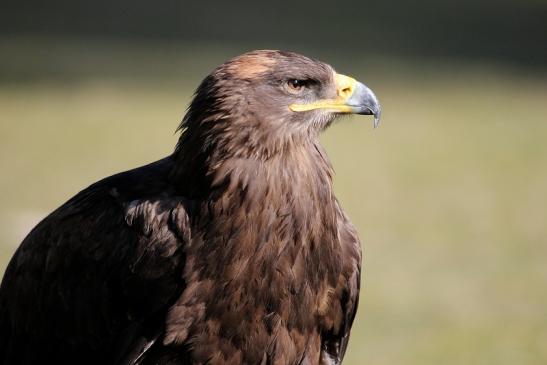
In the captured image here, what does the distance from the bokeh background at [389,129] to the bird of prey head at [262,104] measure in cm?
251

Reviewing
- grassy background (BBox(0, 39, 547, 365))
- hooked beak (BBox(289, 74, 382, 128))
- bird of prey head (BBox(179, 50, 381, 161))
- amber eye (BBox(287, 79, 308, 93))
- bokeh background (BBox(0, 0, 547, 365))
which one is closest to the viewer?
bird of prey head (BBox(179, 50, 381, 161))

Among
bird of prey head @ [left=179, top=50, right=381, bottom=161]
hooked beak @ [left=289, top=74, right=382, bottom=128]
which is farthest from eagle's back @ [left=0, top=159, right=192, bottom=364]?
hooked beak @ [left=289, top=74, right=382, bottom=128]

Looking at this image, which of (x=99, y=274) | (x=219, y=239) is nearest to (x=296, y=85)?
(x=219, y=239)

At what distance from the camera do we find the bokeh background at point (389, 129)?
7.42m

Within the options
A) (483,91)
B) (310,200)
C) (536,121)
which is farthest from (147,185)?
(483,91)

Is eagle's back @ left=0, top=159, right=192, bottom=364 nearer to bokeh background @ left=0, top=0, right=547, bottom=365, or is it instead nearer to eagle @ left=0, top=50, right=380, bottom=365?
eagle @ left=0, top=50, right=380, bottom=365

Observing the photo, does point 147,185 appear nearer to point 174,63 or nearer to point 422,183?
point 422,183

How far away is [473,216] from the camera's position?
349 inches

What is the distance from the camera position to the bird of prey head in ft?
14.0

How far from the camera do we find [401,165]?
10.0 metres

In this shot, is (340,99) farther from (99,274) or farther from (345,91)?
(99,274)

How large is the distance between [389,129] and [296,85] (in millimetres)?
6611

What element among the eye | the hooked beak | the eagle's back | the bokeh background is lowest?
the bokeh background

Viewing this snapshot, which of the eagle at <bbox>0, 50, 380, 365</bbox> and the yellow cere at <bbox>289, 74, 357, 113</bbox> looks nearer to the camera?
the eagle at <bbox>0, 50, 380, 365</bbox>
